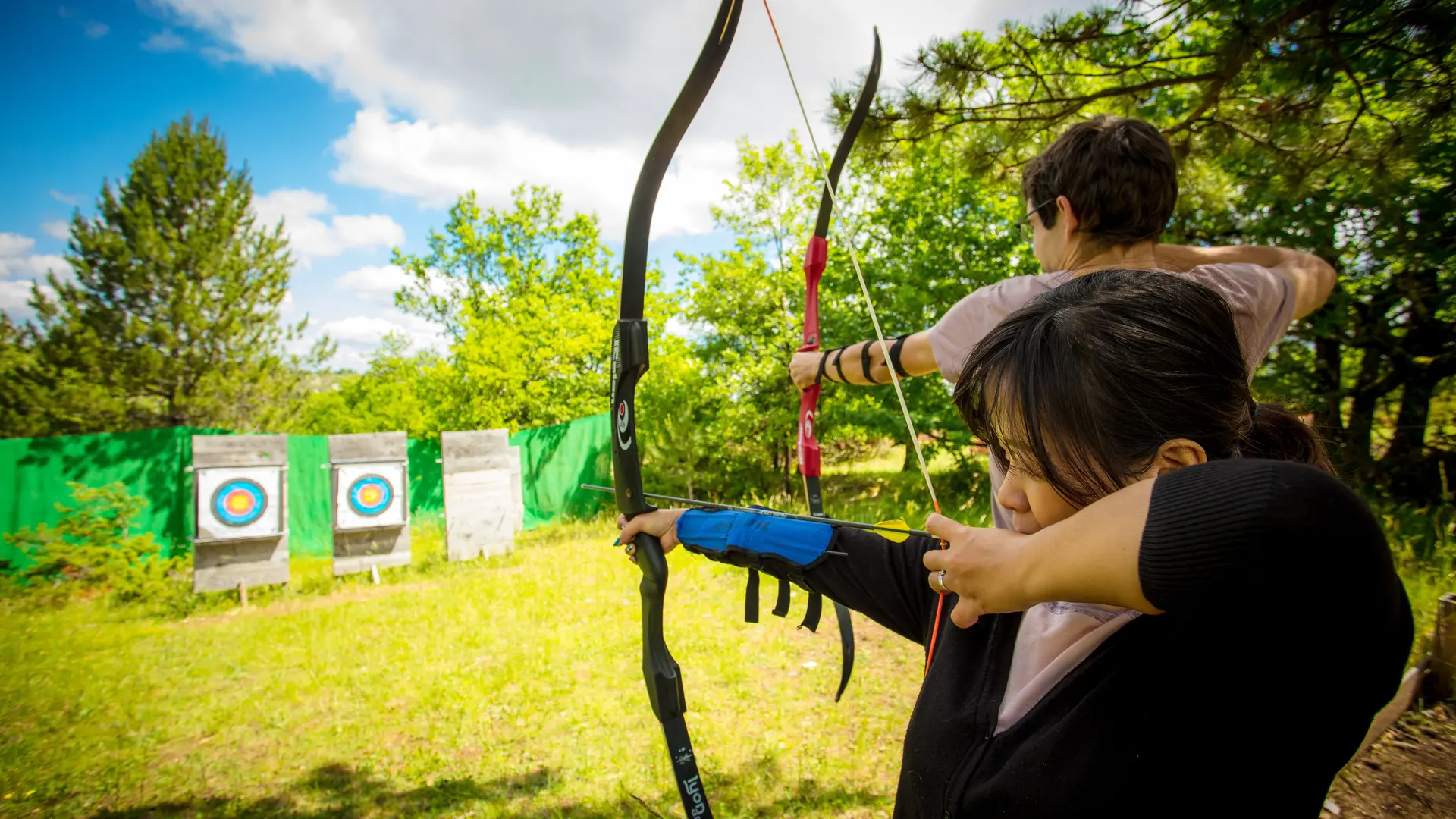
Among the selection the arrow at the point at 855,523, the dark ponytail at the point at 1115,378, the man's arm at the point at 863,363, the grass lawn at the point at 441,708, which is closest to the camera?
the dark ponytail at the point at 1115,378

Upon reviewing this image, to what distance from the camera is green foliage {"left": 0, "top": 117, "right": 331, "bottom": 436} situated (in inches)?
406

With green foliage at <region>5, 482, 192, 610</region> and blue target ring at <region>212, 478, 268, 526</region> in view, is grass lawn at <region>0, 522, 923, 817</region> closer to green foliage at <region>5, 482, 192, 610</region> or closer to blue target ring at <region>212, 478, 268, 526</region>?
green foliage at <region>5, 482, 192, 610</region>

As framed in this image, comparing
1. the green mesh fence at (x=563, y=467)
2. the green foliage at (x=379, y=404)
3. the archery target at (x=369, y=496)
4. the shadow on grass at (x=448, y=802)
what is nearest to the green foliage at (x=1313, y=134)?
the shadow on grass at (x=448, y=802)

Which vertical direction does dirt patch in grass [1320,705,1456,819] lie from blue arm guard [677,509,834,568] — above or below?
below

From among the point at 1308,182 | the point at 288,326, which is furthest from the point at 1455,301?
the point at 288,326

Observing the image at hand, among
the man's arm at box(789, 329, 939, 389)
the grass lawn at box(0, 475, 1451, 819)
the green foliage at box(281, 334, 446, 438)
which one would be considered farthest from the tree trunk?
the green foliage at box(281, 334, 446, 438)

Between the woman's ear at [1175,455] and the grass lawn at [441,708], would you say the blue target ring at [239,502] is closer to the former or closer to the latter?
the grass lawn at [441,708]

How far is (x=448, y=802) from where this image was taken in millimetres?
2164

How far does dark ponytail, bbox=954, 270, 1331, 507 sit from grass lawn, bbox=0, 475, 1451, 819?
72.2 inches

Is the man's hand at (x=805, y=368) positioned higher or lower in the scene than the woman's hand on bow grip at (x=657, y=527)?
higher

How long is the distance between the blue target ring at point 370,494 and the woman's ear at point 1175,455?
596 cm

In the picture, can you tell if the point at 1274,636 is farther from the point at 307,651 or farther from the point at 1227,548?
the point at 307,651

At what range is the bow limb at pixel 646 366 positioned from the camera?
4.28 ft

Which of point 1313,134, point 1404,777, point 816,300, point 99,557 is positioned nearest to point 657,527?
point 816,300
